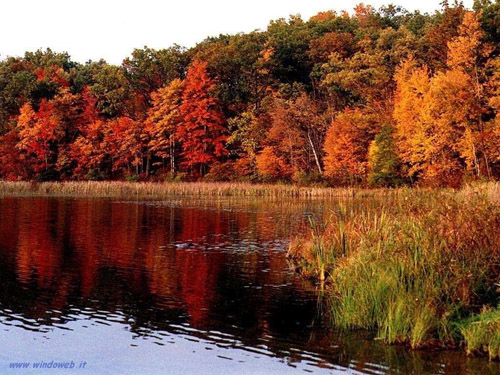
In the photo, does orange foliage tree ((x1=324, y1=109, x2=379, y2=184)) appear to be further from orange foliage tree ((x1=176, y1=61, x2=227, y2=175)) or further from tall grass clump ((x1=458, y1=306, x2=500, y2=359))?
tall grass clump ((x1=458, y1=306, x2=500, y2=359))

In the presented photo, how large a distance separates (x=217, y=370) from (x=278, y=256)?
29.5 ft

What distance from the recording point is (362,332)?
9.45 meters

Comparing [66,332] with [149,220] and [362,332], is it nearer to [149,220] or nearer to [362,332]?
[362,332]

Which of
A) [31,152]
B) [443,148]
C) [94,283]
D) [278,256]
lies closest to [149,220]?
[278,256]

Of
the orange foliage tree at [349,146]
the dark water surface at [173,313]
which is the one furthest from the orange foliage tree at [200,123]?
the dark water surface at [173,313]

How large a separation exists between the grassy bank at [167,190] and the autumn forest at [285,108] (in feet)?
15.6

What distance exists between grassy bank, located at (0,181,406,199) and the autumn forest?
476 cm

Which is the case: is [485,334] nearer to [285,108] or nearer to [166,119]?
[285,108]

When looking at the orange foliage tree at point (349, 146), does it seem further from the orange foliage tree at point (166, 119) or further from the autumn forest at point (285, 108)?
the orange foliage tree at point (166, 119)

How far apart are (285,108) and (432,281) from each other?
4388 centimetres

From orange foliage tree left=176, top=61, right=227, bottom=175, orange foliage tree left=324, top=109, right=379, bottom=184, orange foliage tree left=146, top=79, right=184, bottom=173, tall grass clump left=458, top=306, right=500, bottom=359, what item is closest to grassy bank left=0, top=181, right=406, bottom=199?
orange foliage tree left=324, top=109, right=379, bottom=184

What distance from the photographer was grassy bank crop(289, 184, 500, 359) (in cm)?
864

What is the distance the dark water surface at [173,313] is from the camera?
8133mm

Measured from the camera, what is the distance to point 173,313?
417 inches
